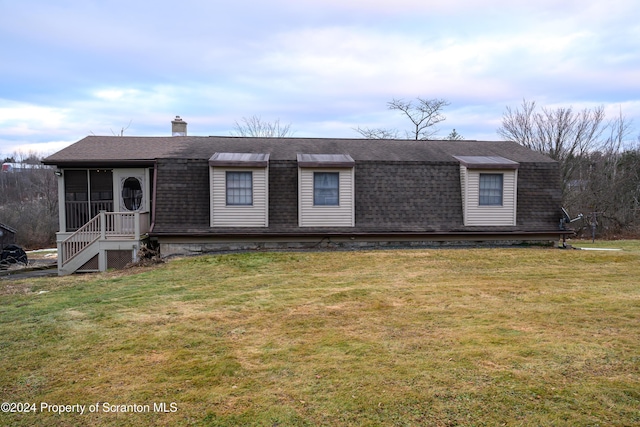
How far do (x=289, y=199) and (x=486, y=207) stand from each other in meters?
6.54

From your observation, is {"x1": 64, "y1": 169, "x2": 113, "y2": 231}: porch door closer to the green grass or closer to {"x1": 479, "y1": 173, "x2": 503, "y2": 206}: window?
the green grass

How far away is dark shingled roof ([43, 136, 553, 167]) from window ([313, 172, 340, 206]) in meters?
1.18

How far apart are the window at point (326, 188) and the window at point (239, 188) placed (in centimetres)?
206

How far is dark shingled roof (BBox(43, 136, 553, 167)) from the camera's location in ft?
47.2

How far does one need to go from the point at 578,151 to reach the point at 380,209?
21106 mm

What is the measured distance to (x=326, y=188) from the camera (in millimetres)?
13570

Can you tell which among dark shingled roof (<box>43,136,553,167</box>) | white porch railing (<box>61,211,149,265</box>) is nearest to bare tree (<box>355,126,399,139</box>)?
dark shingled roof (<box>43,136,553,167</box>)

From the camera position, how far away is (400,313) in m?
6.76

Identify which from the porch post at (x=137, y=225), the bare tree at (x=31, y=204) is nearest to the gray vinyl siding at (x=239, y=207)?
the porch post at (x=137, y=225)

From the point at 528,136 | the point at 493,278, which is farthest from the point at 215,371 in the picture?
the point at 528,136

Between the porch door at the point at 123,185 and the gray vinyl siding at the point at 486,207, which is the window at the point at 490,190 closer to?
the gray vinyl siding at the point at 486,207

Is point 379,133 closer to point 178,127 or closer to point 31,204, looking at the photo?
point 178,127

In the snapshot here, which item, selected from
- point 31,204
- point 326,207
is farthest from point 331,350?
point 31,204

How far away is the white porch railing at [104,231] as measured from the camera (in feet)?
41.6
